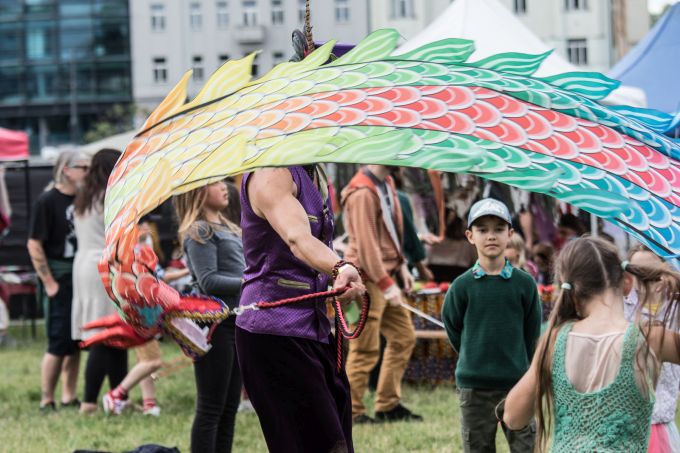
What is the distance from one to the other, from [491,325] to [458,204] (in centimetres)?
565

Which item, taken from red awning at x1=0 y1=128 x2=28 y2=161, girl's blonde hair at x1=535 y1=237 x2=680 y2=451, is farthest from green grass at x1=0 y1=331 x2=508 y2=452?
red awning at x1=0 y1=128 x2=28 y2=161

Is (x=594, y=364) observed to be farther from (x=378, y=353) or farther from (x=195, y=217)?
(x=378, y=353)

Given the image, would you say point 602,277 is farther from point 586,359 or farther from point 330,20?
point 330,20

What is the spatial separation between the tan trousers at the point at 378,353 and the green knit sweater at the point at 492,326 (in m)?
2.18

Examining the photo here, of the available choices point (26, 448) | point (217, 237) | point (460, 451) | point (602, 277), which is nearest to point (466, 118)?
point (602, 277)

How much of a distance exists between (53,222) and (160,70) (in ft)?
192

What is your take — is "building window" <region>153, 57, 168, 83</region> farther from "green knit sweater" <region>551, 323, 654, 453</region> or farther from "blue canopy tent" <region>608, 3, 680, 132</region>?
"green knit sweater" <region>551, 323, 654, 453</region>

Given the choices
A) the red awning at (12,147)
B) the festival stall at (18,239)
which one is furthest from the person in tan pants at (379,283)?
the festival stall at (18,239)

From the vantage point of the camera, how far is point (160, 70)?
66.6m

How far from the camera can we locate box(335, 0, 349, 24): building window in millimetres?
60562

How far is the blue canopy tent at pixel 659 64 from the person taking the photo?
38.1 feet

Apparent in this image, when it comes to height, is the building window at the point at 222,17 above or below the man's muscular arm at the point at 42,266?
above

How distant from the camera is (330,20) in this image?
61250mm

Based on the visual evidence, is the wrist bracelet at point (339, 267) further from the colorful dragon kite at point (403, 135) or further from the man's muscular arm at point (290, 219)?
the colorful dragon kite at point (403, 135)
